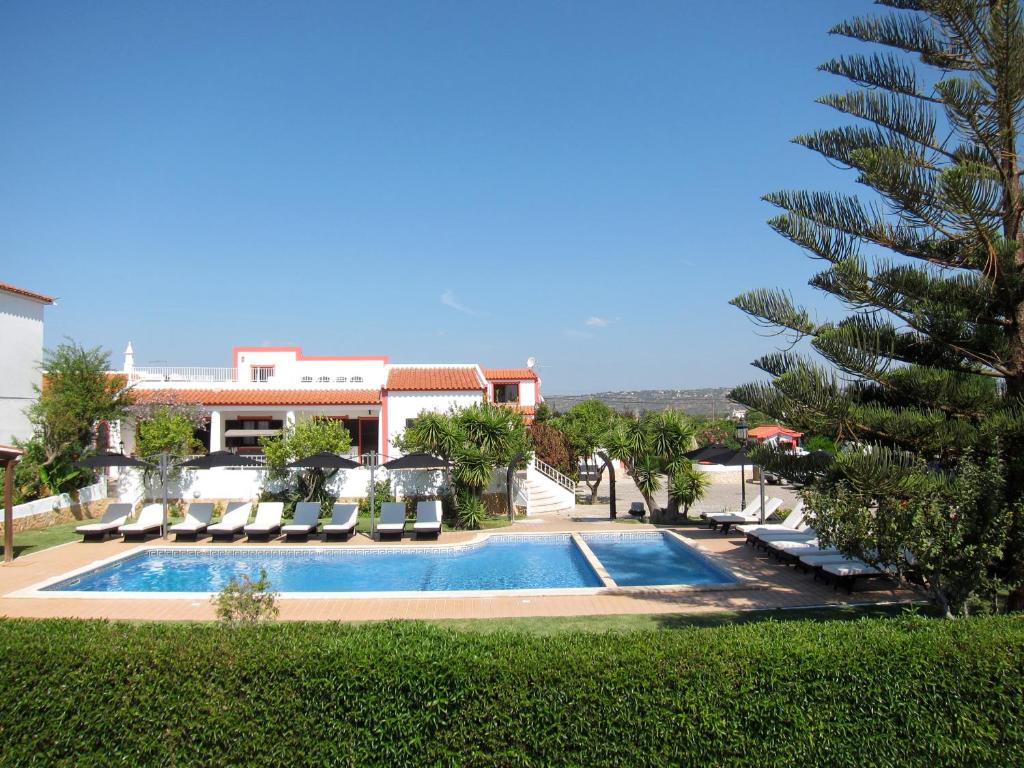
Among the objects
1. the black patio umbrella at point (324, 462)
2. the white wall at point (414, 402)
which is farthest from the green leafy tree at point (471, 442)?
the white wall at point (414, 402)

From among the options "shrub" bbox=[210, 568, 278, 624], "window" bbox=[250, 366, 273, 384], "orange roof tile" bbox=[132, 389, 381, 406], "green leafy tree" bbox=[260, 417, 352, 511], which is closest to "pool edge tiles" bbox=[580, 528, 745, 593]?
"shrub" bbox=[210, 568, 278, 624]

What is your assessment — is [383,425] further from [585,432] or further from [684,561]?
[684,561]

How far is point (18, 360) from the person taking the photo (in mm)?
21078

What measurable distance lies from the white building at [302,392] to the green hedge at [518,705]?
18.2 metres

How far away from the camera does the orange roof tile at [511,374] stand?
127 ft

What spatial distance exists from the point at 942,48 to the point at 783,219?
2389 millimetres

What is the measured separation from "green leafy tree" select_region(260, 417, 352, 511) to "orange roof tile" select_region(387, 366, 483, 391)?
18.8ft

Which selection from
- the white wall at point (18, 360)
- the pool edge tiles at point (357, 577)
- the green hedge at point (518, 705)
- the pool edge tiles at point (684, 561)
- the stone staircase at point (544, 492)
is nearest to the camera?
the green hedge at point (518, 705)

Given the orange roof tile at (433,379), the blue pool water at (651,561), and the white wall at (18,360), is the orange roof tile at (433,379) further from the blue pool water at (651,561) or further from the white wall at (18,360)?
the white wall at (18,360)

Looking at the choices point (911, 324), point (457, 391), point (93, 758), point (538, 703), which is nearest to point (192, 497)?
point (457, 391)

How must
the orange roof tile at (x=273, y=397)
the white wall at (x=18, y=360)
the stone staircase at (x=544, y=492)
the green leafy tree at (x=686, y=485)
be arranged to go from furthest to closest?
1. the orange roof tile at (x=273, y=397)
2. the stone staircase at (x=544, y=492)
3. the white wall at (x=18, y=360)
4. the green leafy tree at (x=686, y=485)

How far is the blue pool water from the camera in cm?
1259

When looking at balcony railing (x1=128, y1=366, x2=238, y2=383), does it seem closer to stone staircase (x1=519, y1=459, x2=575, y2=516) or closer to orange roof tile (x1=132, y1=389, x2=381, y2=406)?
orange roof tile (x1=132, y1=389, x2=381, y2=406)

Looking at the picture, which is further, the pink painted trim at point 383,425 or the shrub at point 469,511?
the pink painted trim at point 383,425
